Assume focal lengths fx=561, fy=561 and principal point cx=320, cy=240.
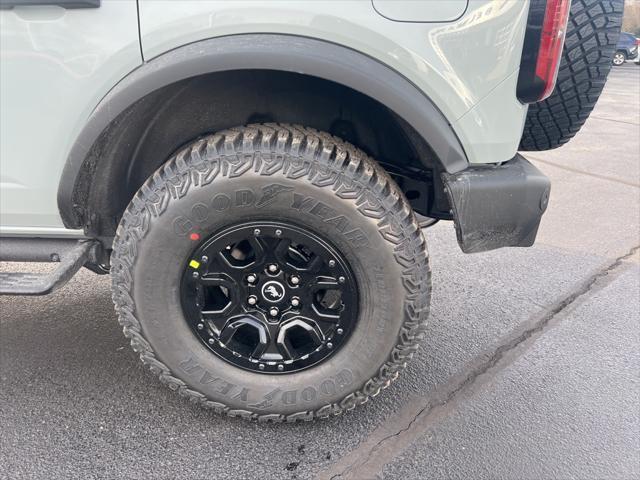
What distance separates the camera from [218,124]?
7.59ft

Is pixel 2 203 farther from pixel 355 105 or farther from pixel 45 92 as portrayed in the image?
pixel 355 105

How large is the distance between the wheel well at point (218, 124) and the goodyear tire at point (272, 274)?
8.4 inches

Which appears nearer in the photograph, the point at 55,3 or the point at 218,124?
the point at 55,3

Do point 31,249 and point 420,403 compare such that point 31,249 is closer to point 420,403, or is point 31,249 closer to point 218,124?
point 218,124

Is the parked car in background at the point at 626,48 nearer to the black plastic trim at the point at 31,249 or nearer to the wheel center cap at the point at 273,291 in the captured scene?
the wheel center cap at the point at 273,291

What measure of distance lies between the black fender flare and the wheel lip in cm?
52

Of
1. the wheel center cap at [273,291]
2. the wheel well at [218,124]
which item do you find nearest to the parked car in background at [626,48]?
the wheel well at [218,124]

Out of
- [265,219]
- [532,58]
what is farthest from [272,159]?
[532,58]

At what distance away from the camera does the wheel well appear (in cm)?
211

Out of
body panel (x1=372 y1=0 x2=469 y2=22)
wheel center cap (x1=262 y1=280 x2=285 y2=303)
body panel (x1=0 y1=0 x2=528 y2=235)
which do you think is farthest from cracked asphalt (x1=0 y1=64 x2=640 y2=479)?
body panel (x1=372 y1=0 x2=469 y2=22)

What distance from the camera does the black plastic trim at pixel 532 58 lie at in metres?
1.81

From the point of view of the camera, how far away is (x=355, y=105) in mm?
2305

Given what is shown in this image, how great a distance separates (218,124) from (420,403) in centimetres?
149

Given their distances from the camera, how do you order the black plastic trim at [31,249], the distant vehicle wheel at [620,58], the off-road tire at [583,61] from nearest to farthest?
the off-road tire at [583,61] → the black plastic trim at [31,249] → the distant vehicle wheel at [620,58]
